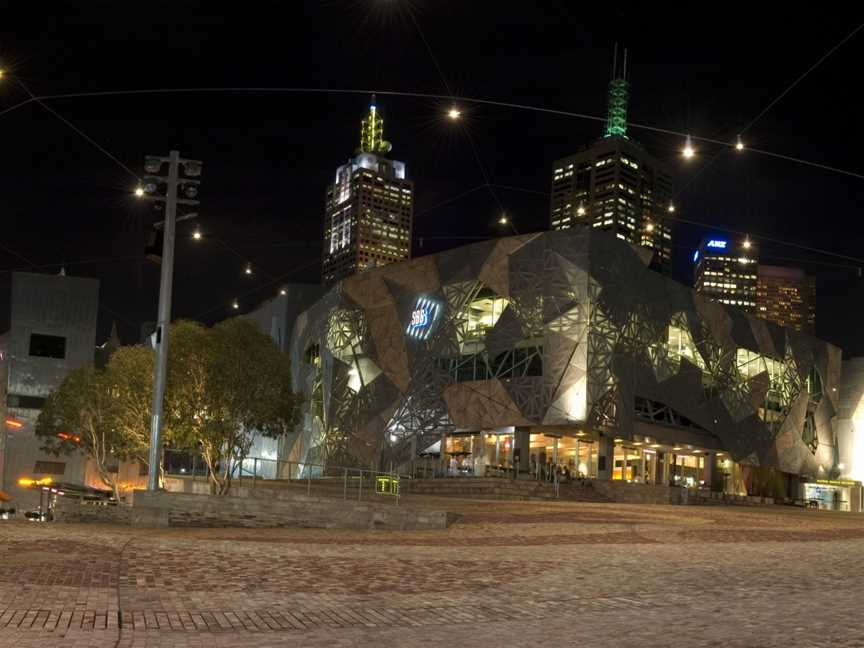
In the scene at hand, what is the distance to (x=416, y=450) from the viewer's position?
52562 millimetres

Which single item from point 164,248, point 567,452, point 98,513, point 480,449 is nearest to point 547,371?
point 480,449

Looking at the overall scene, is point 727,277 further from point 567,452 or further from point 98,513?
point 98,513

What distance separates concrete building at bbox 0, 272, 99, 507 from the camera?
52375 mm

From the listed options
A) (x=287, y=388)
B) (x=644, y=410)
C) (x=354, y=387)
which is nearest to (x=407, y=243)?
(x=354, y=387)

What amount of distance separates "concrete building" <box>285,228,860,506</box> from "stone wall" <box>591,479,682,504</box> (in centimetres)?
399

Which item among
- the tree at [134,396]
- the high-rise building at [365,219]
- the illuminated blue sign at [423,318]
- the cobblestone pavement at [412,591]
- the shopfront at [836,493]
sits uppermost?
the high-rise building at [365,219]

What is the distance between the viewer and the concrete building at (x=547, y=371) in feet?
159

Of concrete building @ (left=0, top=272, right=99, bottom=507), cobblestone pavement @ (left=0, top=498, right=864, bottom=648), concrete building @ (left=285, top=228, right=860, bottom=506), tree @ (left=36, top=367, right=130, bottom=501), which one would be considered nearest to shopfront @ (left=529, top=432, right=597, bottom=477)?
concrete building @ (left=285, top=228, right=860, bottom=506)

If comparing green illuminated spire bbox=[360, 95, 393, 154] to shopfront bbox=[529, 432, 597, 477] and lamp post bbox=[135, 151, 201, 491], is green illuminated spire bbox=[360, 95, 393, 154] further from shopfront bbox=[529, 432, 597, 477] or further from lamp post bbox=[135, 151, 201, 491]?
lamp post bbox=[135, 151, 201, 491]

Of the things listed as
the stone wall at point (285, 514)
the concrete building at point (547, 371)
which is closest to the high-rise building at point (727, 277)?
the concrete building at point (547, 371)

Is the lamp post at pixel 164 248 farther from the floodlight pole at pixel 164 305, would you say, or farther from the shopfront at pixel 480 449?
the shopfront at pixel 480 449

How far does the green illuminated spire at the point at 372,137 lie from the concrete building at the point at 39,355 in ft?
367

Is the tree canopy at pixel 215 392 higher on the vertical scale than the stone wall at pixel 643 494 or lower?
higher

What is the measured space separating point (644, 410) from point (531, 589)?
42.8 metres
